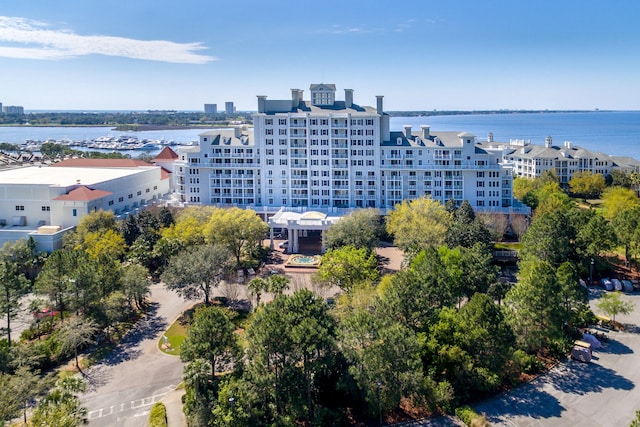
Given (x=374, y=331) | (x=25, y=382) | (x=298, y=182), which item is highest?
(x=298, y=182)

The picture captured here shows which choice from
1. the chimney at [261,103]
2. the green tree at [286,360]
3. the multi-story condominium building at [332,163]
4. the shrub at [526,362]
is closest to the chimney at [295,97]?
the multi-story condominium building at [332,163]

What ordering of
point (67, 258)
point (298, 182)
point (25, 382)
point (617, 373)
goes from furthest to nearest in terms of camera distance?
point (298, 182) → point (67, 258) → point (617, 373) → point (25, 382)

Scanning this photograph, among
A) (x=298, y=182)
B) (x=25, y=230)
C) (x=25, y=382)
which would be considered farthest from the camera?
(x=298, y=182)

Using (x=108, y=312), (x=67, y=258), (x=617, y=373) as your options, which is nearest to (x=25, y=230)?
(x=67, y=258)

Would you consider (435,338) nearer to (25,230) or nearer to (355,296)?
(355,296)

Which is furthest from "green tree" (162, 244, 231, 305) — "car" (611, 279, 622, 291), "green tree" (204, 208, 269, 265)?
"car" (611, 279, 622, 291)

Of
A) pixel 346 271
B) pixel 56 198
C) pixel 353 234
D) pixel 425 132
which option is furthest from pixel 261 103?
pixel 346 271
